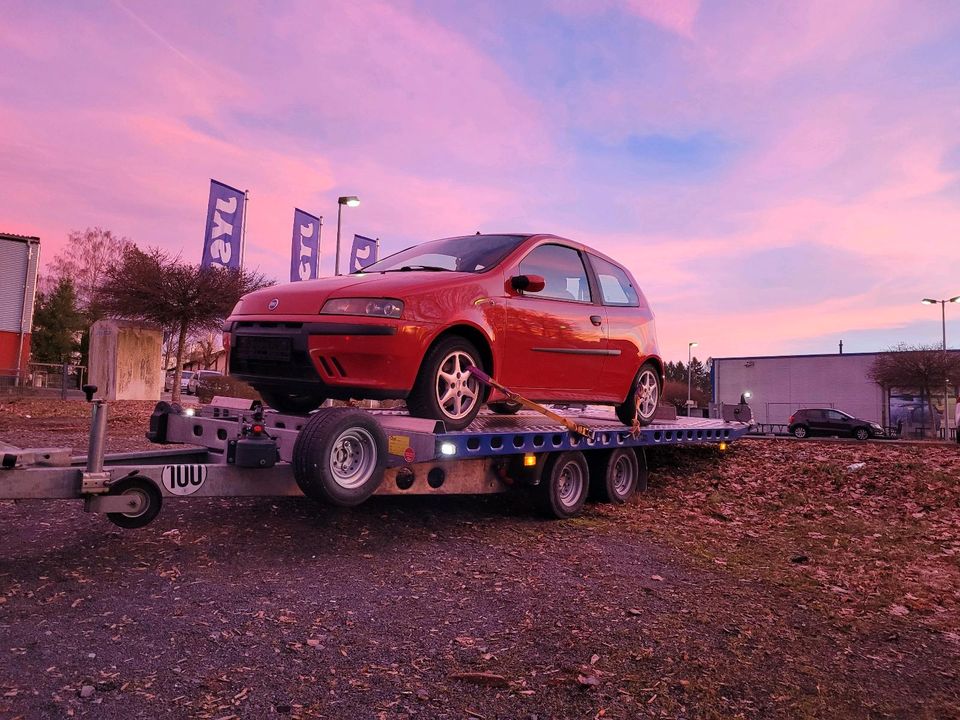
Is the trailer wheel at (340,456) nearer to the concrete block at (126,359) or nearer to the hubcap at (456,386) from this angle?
the hubcap at (456,386)

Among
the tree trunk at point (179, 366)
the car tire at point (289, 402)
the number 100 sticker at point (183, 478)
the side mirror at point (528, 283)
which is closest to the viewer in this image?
the number 100 sticker at point (183, 478)

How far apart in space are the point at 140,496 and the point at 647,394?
16.3 ft

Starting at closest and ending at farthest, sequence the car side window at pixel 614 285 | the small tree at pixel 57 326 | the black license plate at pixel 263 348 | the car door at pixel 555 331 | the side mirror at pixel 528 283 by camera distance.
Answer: the black license plate at pixel 263 348 < the side mirror at pixel 528 283 < the car door at pixel 555 331 < the car side window at pixel 614 285 < the small tree at pixel 57 326

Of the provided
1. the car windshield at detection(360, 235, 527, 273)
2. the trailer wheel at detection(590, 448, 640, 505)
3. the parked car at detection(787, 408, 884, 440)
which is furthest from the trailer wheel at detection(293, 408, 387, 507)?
the parked car at detection(787, 408, 884, 440)

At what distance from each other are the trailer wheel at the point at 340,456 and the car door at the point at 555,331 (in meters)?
1.39

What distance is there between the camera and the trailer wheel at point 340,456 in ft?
13.9

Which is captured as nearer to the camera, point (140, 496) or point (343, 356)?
point (140, 496)

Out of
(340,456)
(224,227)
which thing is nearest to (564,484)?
(340,456)

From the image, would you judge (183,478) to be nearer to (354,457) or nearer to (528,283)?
(354,457)

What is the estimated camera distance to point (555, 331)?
6.00m

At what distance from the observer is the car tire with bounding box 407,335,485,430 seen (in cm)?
502

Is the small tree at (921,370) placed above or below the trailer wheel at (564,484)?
above

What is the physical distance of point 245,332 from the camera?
511 centimetres

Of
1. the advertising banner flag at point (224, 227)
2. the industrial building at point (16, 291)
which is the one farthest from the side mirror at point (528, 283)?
the industrial building at point (16, 291)
